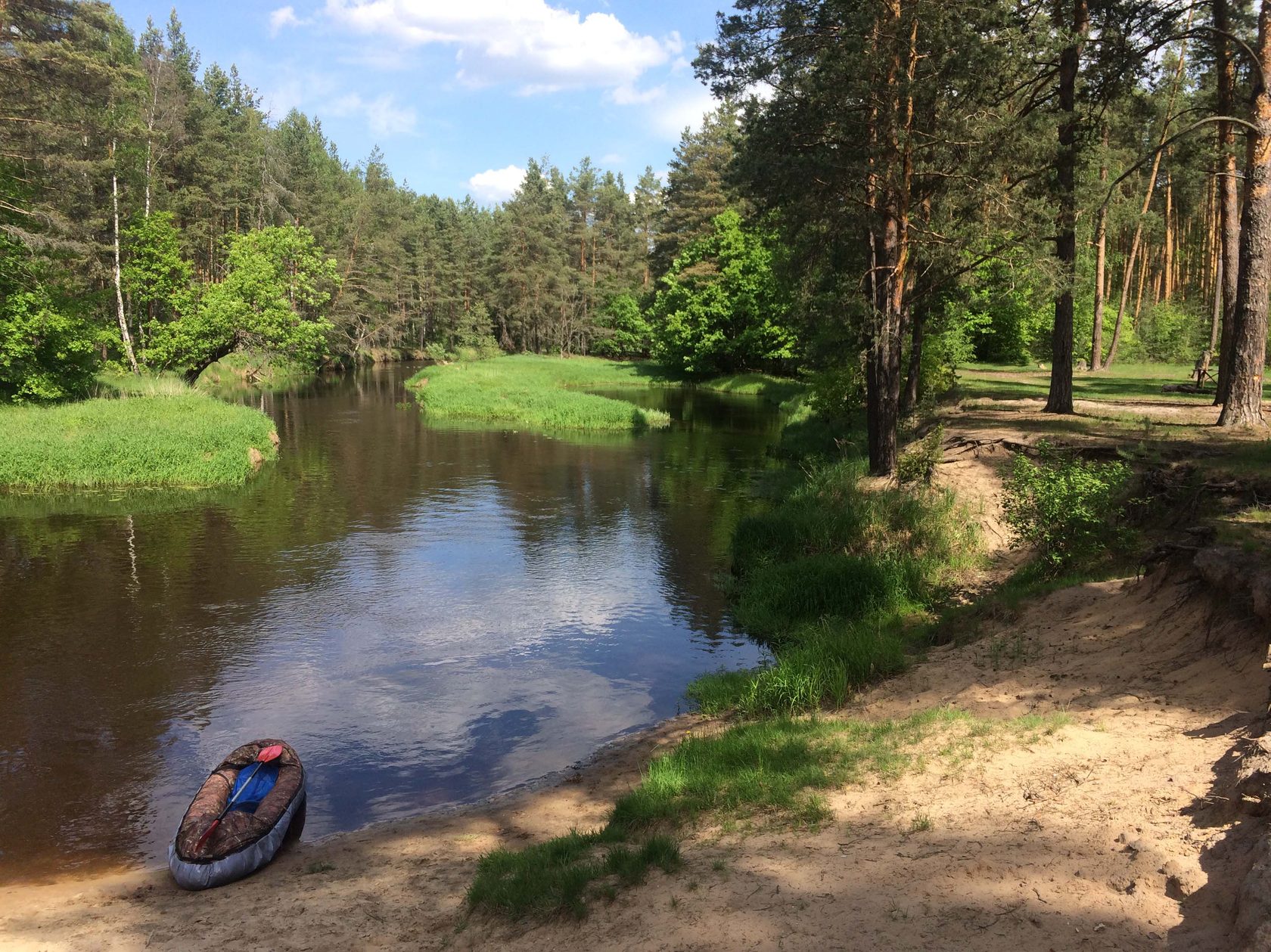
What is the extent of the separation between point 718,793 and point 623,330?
79.1 m

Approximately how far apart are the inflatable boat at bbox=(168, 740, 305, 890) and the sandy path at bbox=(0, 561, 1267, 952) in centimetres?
25

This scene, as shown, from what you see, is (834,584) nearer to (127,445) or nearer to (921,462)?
(921,462)

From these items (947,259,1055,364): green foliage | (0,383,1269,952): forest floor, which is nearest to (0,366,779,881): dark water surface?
(0,383,1269,952): forest floor

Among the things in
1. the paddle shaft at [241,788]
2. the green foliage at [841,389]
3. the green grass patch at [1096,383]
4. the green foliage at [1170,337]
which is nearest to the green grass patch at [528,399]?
the green foliage at [841,389]

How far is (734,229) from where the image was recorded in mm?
59781

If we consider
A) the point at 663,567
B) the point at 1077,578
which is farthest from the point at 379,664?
the point at 1077,578

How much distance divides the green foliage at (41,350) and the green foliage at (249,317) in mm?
6863

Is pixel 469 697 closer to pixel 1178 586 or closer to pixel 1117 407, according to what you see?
pixel 1178 586

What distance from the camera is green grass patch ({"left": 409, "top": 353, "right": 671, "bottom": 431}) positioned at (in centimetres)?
4250

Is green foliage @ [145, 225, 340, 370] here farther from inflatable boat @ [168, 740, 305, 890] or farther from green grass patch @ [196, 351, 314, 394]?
inflatable boat @ [168, 740, 305, 890]

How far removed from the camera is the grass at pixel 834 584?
11.2 meters

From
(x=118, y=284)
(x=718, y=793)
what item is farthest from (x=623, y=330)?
(x=718, y=793)

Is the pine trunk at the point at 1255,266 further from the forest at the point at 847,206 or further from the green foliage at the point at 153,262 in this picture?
the green foliage at the point at 153,262

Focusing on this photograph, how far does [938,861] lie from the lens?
234 inches
